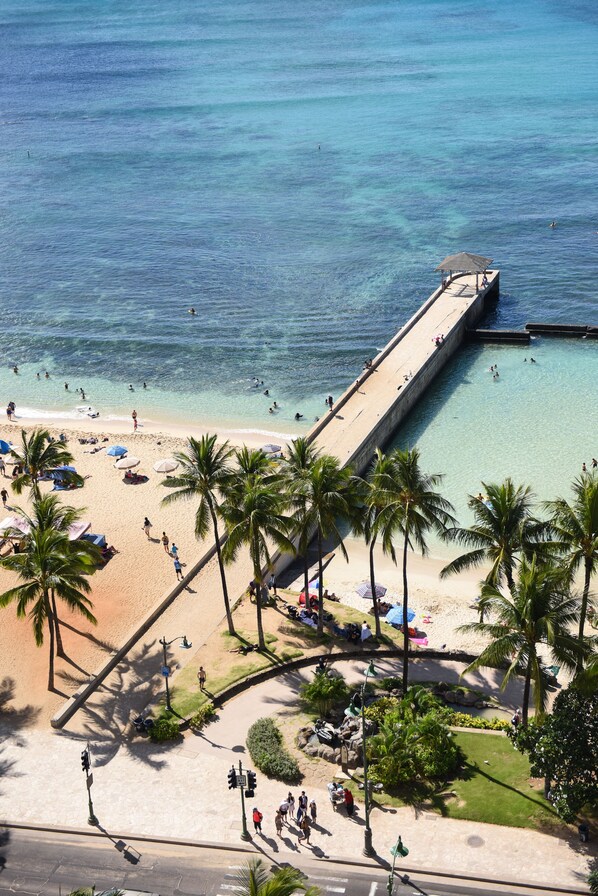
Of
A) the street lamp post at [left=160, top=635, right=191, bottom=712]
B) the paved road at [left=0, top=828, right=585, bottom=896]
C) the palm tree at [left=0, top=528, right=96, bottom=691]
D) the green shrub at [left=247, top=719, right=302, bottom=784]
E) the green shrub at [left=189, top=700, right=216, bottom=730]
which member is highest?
the palm tree at [left=0, top=528, right=96, bottom=691]

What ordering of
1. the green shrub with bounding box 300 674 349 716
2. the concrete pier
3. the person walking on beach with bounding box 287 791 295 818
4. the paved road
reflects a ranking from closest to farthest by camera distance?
the paved road, the person walking on beach with bounding box 287 791 295 818, the green shrub with bounding box 300 674 349 716, the concrete pier

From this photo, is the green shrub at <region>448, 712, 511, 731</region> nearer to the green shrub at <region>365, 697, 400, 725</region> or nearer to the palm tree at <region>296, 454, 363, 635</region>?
the green shrub at <region>365, 697, 400, 725</region>

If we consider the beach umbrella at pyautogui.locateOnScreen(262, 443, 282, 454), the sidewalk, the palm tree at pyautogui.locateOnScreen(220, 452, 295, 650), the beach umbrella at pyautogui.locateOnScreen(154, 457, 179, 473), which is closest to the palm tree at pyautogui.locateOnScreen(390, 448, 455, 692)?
the palm tree at pyautogui.locateOnScreen(220, 452, 295, 650)

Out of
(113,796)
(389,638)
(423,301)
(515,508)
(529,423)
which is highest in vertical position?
(423,301)

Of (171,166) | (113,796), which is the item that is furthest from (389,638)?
(171,166)

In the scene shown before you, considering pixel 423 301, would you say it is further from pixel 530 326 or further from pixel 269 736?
pixel 269 736

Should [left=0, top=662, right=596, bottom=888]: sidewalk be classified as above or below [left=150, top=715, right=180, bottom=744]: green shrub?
below
